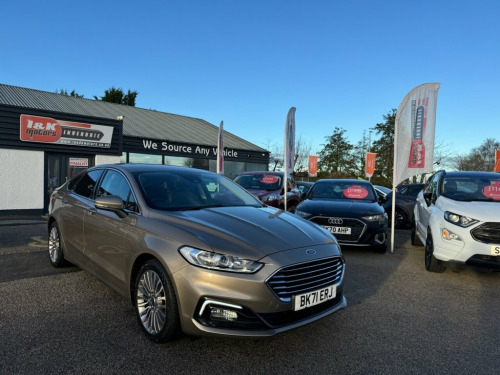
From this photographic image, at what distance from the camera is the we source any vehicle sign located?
2.76 metres

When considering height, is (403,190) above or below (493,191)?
below

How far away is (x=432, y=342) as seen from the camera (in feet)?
10.6

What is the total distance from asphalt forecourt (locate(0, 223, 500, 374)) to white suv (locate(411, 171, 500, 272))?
47 cm

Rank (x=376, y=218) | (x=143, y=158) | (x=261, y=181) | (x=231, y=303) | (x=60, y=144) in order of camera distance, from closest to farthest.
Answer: (x=231, y=303) < (x=376, y=218) < (x=261, y=181) < (x=60, y=144) < (x=143, y=158)

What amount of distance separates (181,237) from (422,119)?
694 centimetres

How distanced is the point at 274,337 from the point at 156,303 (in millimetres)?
1063

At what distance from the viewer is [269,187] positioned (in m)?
10.2

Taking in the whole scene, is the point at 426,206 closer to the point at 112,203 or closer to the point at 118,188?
the point at 118,188

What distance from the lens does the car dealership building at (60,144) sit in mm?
13156

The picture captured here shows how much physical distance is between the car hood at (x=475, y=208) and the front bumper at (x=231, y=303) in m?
3.60

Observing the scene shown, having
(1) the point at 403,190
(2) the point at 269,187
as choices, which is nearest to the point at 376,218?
(2) the point at 269,187

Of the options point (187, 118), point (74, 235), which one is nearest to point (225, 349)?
point (74, 235)

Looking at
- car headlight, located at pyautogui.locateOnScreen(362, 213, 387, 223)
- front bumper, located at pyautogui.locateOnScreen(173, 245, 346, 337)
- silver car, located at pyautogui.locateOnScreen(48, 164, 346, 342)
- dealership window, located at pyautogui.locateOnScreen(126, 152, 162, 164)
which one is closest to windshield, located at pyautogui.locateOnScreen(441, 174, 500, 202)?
car headlight, located at pyautogui.locateOnScreen(362, 213, 387, 223)

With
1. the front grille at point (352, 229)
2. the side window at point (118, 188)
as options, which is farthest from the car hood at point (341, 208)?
the side window at point (118, 188)
